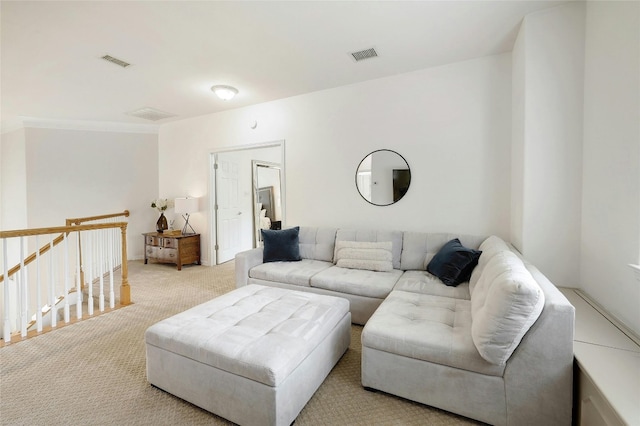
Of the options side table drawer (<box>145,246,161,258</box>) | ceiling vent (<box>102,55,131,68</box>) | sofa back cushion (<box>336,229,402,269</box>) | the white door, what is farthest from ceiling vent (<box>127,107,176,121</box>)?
sofa back cushion (<box>336,229,402,269</box>)

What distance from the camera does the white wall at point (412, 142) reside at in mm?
2969

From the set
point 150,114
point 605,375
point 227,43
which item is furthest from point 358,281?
point 150,114

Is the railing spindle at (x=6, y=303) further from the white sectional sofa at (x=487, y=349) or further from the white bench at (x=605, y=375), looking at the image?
the white bench at (x=605, y=375)

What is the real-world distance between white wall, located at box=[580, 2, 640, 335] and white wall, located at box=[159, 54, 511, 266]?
856 millimetres

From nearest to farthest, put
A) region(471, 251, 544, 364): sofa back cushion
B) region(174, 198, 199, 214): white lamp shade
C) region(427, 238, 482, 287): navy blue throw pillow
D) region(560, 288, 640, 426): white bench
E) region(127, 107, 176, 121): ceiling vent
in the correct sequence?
region(560, 288, 640, 426): white bench → region(471, 251, 544, 364): sofa back cushion → region(427, 238, 482, 287): navy blue throw pillow → region(127, 107, 176, 121): ceiling vent → region(174, 198, 199, 214): white lamp shade

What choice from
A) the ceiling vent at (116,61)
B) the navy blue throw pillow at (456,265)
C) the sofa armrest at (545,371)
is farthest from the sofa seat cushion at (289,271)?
the ceiling vent at (116,61)

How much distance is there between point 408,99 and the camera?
331 cm

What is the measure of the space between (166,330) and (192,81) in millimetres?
2919

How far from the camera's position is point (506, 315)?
4.48 ft

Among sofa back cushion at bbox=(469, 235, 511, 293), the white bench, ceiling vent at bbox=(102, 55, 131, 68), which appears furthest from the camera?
ceiling vent at bbox=(102, 55, 131, 68)

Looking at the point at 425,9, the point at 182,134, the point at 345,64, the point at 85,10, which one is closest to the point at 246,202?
the point at 182,134

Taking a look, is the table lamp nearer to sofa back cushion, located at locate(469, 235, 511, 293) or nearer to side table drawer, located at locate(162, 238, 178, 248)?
side table drawer, located at locate(162, 238, 178, 248)

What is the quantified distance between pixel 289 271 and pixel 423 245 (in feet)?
4.75

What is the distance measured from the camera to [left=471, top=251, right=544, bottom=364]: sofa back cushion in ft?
4.41
